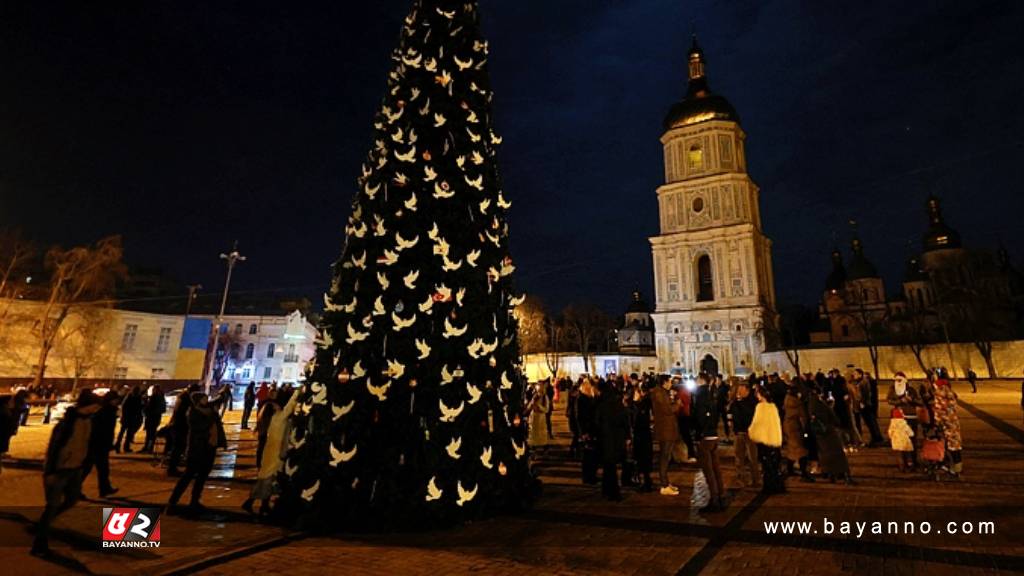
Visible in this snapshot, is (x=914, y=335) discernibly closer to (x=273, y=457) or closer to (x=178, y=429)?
(x=273, y=457)

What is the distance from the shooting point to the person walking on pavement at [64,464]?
17.7 ft

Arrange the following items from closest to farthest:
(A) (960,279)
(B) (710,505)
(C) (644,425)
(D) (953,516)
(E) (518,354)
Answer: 1. (D) (953,516)
2. (B) (710,505)
3. (E) (518,354)
4. (C) (644,425)
5. (A) (960,279)

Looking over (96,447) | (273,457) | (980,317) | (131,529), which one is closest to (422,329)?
(273,457)

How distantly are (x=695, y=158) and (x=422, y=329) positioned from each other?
56.1m

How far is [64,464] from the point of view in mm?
5574

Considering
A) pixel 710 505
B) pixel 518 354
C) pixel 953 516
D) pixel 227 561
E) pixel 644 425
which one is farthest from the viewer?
pixel 644 425

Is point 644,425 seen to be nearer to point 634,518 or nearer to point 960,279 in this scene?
point 634,518

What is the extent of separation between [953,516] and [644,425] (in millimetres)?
4455

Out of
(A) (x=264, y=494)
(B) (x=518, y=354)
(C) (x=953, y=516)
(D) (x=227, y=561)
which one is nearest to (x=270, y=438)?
(A) (x=264, y=494)

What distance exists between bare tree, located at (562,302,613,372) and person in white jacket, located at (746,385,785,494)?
47.1 metres

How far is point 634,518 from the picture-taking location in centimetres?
708

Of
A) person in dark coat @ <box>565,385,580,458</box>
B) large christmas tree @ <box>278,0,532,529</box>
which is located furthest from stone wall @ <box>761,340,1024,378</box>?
large christmas tree @ <box>278,0,532,529</box>

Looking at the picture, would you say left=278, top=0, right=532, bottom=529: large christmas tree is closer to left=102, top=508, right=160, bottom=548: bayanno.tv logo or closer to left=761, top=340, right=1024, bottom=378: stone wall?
left=102, top=508, right=160, bottom=548: bayanno.tv logo

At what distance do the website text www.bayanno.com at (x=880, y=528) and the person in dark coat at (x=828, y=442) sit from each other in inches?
99.4
